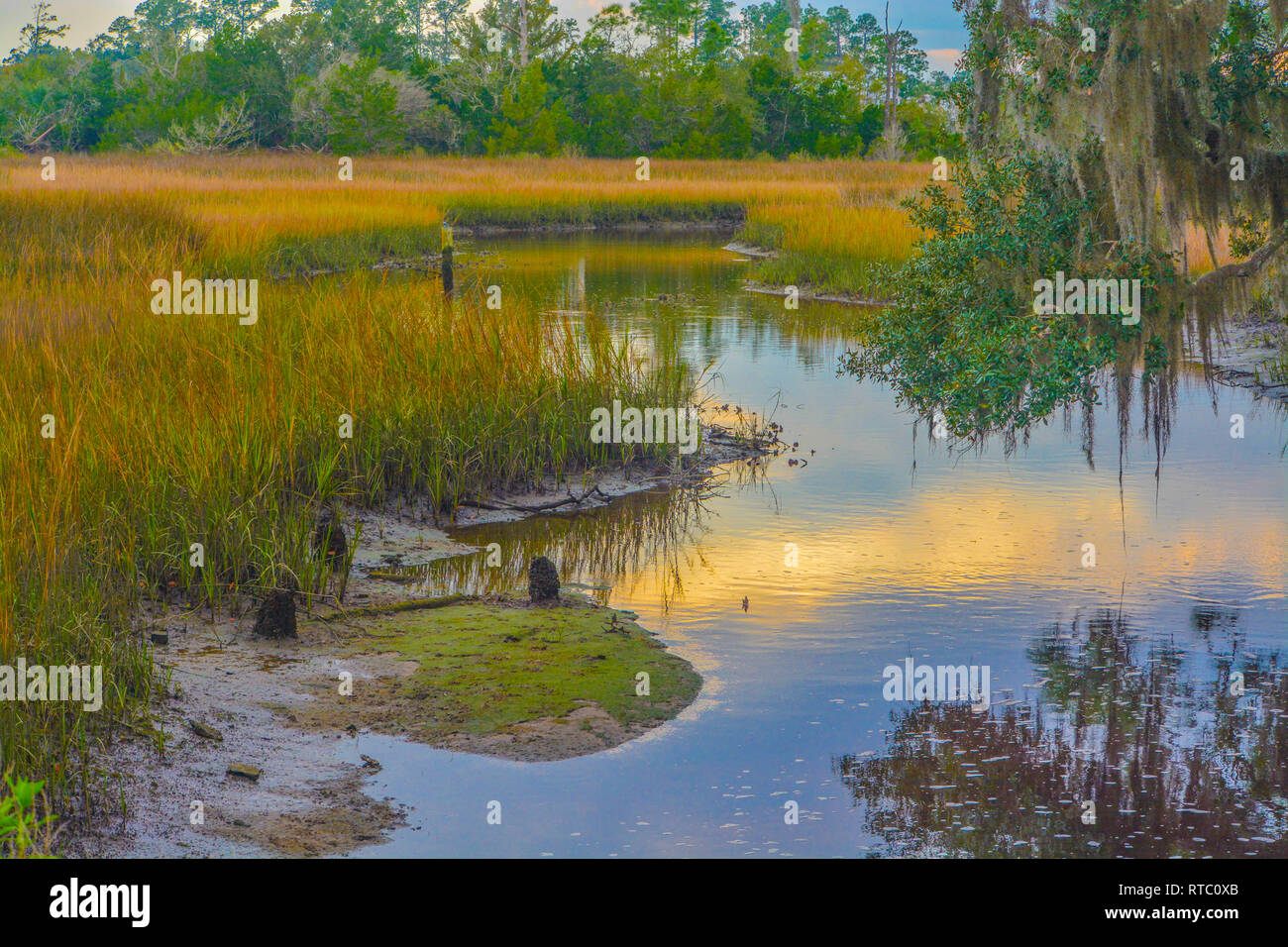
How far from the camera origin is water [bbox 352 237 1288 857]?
5.44 m

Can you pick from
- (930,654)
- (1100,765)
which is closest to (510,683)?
(930,654)

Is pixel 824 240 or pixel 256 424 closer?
pixel 256 424

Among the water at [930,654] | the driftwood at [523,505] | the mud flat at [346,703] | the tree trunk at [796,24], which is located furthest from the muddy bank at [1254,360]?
the tree trunk at [796,24]

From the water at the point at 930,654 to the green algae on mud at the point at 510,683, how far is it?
0.17 m

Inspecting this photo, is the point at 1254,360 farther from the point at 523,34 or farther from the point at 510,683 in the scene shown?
the point at 523,34

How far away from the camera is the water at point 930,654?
17.8ft

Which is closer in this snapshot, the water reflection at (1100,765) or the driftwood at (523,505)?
the water reflection at (1100,765)

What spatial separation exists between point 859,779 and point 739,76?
224ft

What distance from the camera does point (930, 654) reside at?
24.2 feet

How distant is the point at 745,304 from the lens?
75.0 ft

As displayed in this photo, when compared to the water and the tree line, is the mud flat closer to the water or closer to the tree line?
the water

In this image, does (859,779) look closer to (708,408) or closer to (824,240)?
(708,408)

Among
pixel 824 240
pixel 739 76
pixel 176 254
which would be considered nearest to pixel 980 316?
pixel 176 254

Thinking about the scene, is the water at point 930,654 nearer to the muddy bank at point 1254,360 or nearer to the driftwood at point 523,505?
the driftwood at point 523,505
